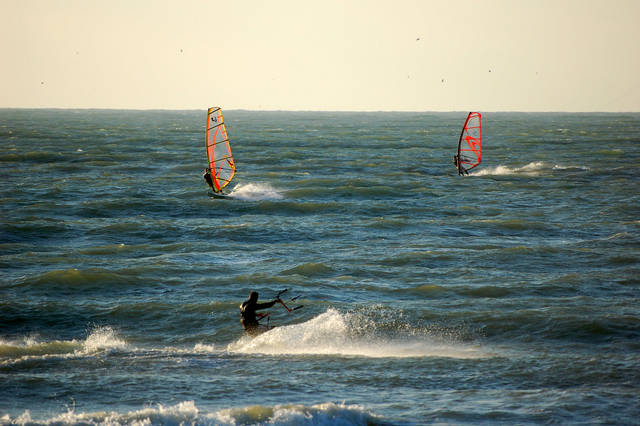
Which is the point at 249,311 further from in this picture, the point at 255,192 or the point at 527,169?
the point at 527,169

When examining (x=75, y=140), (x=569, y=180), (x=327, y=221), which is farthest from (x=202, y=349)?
(x=75, y=140)

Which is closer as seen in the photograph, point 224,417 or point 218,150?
point 224,417

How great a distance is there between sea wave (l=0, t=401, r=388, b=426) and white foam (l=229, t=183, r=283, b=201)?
83.3ft

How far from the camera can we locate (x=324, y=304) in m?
18.0

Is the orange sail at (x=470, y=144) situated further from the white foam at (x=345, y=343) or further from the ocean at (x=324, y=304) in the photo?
the white foam at (x=345, y=343)

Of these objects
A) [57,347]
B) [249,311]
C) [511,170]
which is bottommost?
[57,347]

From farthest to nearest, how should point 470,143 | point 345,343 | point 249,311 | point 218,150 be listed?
point 470,143 < point 218,150 < point 345,343 < point 249,311

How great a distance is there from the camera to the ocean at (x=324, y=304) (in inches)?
466

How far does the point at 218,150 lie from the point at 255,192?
18.2 feet

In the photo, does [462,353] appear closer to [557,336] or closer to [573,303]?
[557,336]

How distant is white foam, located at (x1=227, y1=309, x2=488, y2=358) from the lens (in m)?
14.7

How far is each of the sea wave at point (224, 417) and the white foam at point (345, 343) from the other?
3.65 metres

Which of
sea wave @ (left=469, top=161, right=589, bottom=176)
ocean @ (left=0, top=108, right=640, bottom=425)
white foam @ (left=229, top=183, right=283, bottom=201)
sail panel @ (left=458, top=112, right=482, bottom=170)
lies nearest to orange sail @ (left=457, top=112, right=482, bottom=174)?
sail panel @ (left=458, top=112, right=482, bottom=170)

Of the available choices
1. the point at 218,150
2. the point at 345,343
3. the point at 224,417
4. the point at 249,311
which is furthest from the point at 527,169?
the point at 224,417
